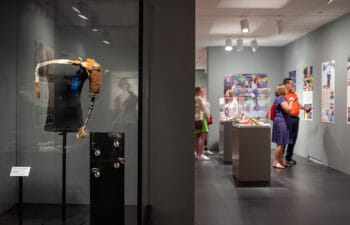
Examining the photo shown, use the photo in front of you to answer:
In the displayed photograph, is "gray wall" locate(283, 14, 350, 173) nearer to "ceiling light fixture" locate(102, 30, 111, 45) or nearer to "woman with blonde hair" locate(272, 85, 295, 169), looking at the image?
"woman with blonde hair" locate(272, 85, 295, 169)

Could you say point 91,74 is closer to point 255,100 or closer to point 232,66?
point 232,66

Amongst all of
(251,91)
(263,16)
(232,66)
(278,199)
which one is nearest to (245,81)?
(251,91)

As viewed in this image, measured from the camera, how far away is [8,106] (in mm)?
3402

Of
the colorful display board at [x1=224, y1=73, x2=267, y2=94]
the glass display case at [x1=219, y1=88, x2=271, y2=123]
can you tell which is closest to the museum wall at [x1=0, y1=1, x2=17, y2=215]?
the glass display case at [x1=219, y1=88, x2=271, y2=123]

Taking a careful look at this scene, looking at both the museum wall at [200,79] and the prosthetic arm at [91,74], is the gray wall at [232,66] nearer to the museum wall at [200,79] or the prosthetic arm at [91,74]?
the prosthetic arm at [91,74]

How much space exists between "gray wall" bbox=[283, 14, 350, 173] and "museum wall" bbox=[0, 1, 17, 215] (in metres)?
5.47

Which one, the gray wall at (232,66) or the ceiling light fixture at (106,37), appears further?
the gray wall at (232,66)

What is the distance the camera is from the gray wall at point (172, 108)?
313 cm

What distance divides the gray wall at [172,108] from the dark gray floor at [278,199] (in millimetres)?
807

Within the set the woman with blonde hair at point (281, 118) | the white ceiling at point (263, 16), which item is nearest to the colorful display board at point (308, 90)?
the white ceiling at point (263, 16)

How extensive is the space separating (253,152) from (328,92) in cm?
268

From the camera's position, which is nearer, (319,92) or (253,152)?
(253,152)

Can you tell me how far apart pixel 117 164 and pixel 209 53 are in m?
7.98

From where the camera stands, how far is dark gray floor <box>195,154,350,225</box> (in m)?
3.93
